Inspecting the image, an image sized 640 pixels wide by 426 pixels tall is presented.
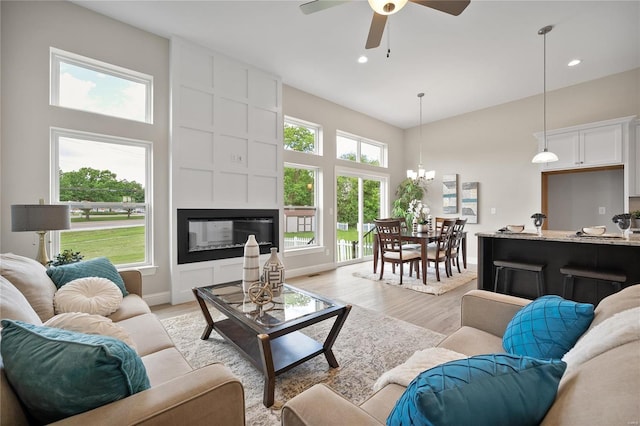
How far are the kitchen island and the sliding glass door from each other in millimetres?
2943

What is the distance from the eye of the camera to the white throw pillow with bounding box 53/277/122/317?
1.69 m

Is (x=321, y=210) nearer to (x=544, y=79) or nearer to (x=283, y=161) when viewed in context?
(x=283, y=161)

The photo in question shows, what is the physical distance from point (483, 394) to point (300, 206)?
4620 mm

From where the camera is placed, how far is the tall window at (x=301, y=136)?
491 centimetres

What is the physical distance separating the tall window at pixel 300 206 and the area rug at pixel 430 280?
121 centimetres

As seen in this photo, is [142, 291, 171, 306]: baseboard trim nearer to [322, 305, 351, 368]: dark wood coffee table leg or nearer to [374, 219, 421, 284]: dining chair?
[322, 305, 351, 368]: dark wood coffee table leg

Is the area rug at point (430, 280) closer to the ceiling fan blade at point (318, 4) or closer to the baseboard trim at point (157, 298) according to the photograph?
the baseboard trim at point (157, 298)

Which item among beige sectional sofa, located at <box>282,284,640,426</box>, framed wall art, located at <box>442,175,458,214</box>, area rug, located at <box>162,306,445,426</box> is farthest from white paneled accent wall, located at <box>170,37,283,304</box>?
framed wall art, located at <box>442,175,458,214</box>

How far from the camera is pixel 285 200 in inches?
194

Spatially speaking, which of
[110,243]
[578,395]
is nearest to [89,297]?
[110,243]

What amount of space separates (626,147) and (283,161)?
17.8 ft

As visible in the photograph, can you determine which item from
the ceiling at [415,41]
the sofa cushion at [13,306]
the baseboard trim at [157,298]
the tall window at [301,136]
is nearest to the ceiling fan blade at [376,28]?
the ceiling at [415,41]

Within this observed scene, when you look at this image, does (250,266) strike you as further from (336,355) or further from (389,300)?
(389,300)

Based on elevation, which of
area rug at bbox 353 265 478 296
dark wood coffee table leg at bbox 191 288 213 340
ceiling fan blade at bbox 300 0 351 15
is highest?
ceiling fan blade at bbox 300 0 351 15
